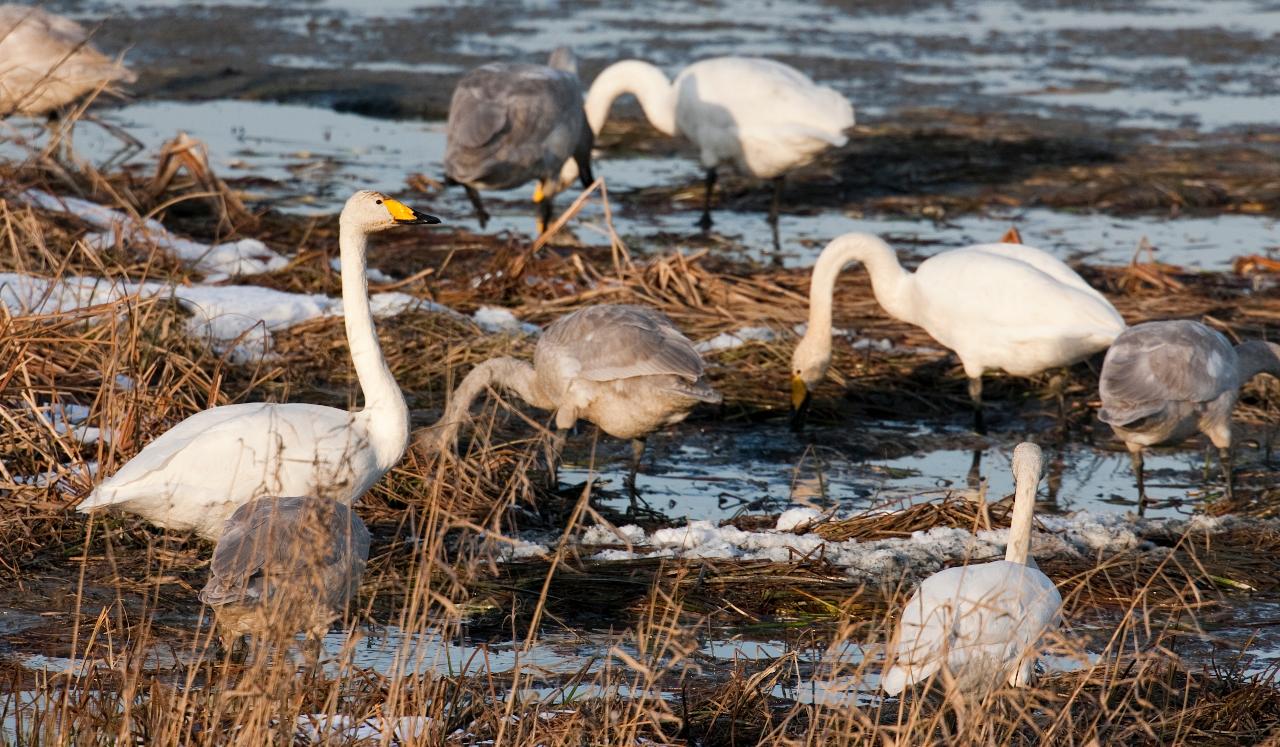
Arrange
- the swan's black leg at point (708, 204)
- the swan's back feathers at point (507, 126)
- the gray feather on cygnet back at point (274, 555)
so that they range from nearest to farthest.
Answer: the gray feather on cygnet back at point (274, 555)
the swan's back feathers at point (507, 126)
the swan's black leg at point (708, 204)

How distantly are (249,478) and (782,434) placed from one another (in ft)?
10.5

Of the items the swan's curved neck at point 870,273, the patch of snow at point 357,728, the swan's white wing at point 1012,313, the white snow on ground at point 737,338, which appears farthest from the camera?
the white snow on ground at point 737,338

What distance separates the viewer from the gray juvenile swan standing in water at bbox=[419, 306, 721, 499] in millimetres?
6633

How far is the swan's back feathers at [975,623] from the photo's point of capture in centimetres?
394

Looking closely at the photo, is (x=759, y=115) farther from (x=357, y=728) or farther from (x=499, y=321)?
(x=357, y=728)

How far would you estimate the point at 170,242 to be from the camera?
9.13 m

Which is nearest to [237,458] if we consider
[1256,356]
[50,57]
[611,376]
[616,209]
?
[611,376]

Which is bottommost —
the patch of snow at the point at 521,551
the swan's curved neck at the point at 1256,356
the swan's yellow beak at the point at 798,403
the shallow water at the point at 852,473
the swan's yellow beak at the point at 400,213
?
the shallow water at the point at 852,473

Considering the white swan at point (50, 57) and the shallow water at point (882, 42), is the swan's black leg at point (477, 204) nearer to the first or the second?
the white swan at point (50, 57)

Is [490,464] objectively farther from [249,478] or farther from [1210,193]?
[1210,193]

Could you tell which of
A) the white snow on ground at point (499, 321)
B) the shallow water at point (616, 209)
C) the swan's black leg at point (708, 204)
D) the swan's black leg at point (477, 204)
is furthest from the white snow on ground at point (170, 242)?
the swan's black leg at point (708, 204)

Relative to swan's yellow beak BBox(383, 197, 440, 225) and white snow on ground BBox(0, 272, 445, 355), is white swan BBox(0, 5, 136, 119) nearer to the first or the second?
white snow on ground BBox(0, 272, 445, 355)

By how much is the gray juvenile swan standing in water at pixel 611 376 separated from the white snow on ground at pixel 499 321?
1.51m

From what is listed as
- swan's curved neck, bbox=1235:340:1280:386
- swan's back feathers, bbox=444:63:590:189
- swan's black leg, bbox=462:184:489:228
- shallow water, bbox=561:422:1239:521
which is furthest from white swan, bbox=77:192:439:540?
swan's black leg, bbox=462:184:489:228
